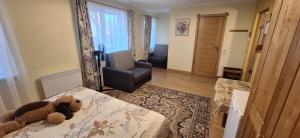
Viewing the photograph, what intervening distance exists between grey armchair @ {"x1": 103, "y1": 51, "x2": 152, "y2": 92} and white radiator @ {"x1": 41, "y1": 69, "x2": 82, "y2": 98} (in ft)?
2.26

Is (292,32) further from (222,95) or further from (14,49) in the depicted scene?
(14,49)

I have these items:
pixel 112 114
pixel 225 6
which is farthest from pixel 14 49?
pixel 225 6

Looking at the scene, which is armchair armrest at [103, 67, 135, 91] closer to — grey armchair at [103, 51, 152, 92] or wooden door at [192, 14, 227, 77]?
grey armchair at [103, 51, 152, 92]

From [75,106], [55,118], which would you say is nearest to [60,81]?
[75,106]

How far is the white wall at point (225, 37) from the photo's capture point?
142 inches

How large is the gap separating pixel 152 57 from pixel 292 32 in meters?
4.92

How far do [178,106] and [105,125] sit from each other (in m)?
1.69

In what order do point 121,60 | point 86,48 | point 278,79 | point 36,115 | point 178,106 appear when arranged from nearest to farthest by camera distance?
1. point 278,79
2. point 36,115
3. point 178,106
4. point 86,48
5. point 121,60

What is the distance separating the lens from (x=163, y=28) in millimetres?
6078

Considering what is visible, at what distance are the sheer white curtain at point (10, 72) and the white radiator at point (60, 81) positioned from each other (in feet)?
0.73

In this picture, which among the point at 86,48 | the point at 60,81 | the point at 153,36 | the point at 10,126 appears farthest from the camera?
the point at 153,36

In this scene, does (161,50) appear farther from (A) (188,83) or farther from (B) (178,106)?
(B) (178,106)

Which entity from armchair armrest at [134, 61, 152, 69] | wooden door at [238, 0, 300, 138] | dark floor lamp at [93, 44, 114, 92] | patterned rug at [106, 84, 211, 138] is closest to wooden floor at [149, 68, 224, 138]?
patterned rug at [106, 84, 211, 138]

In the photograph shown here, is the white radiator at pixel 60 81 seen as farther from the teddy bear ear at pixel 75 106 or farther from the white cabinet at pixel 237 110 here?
the white cabinet at pixel 237 110
